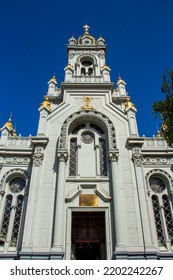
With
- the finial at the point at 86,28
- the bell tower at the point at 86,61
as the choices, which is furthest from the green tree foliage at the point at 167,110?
the finial at the point at 86,28

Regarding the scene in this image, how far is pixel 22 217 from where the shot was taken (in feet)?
50.2

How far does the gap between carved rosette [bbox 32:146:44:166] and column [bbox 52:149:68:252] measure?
1.45 m

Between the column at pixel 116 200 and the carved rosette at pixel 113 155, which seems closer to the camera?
the column at pixel 116 200

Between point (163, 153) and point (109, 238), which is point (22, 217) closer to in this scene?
point (109, 238)

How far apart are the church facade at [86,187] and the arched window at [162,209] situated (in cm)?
6

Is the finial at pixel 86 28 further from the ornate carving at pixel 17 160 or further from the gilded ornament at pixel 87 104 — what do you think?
the ornate carving at pixel 17 160

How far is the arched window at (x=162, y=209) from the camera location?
15.1 metres

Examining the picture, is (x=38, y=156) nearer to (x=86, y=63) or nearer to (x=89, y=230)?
(x=89, y=230)

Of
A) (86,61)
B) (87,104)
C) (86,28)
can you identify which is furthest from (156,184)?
(86,28)

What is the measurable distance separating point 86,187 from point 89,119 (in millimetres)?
6289

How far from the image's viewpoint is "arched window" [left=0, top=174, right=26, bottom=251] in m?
15.0

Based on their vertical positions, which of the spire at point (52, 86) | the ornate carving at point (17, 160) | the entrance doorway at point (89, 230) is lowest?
the entrance doorway at point (89, 230)

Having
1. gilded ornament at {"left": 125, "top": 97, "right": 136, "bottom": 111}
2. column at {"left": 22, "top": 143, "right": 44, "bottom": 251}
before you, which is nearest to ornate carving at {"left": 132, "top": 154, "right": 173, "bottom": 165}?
gilded ornament at {"left": 125, "top": 97, "right": 136, "bottom": 111}

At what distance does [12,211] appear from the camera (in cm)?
1588
